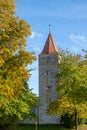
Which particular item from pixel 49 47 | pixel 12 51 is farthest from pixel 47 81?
pixel 12 51

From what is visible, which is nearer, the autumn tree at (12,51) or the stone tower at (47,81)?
the autumn tree at (12,51)

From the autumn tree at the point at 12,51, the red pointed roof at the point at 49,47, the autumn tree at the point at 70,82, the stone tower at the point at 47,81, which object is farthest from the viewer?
the red pointed roof at the point at 49,47

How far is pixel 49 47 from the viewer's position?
7925 centimetres

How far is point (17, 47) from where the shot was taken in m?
27.1

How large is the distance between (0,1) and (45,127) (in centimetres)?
4300

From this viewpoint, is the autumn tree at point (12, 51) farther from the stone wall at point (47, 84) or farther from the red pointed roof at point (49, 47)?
the red pointed roof at point (49, 47)

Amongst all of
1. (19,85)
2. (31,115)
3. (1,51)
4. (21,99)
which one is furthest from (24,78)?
(31,115)

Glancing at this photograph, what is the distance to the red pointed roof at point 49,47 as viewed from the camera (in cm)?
7850

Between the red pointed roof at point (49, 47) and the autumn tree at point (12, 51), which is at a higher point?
the red pointed roof at point (49, 47)

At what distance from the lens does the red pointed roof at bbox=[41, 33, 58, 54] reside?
258ft

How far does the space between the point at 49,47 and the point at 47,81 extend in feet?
25.8

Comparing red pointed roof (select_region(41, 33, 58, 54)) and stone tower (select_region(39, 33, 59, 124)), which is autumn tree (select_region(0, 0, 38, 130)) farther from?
red pointed roof (select_region(41, 33, 58, 54))

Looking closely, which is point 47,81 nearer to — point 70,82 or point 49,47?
point 49,47

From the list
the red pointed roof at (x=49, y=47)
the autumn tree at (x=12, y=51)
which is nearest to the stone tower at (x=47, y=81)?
the red pointed roof at (x=49, y=47)
